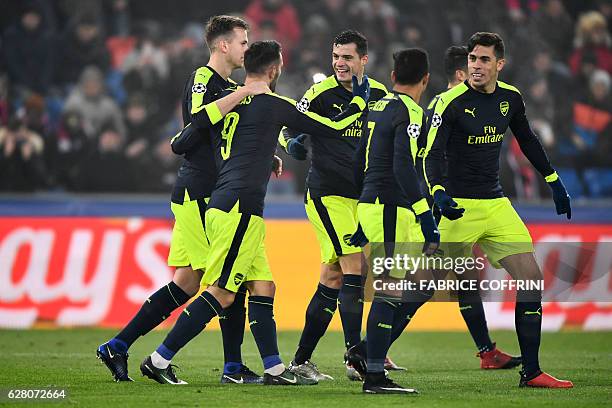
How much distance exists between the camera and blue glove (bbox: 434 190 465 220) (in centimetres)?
762

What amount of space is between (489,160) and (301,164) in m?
6.95

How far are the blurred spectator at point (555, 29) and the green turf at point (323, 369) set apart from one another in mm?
5821

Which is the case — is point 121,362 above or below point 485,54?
below

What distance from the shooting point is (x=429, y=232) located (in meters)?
7.00

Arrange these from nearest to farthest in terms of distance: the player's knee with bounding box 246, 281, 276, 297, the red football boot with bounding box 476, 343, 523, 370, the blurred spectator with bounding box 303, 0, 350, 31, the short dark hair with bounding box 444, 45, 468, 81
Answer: the player's knee with bounding box 246, 281, 276, 297 < the red football boot with bounding box 476, 343, 523, 370 < the short dark hair with bounding box 444, 45, 468, 81 < the blurred spectator with bounding box 303, 0, 350, 31

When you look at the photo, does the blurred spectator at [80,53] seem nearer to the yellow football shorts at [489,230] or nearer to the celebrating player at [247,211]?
the celebrating player at [247,211]

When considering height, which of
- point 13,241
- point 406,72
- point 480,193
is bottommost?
point 13,241

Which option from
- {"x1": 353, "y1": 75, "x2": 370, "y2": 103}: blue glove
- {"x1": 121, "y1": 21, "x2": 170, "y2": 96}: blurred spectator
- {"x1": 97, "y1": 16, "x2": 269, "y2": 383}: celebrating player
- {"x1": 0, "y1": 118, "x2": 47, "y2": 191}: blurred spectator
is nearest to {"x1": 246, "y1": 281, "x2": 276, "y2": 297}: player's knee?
{"x1": 97, "y1": 16, "x2": 269, "y2": 383}: celebrating player

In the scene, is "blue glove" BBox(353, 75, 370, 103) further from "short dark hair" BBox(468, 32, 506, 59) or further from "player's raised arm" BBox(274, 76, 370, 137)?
"short dark hair" BBox(468, 32, 506, 59)

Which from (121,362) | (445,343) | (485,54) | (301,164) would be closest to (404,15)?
(301,164)

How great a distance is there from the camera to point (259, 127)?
24.5 feet

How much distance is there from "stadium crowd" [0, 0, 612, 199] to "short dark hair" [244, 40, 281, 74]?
743cm

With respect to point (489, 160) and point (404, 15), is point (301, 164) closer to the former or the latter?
point (404, 15)

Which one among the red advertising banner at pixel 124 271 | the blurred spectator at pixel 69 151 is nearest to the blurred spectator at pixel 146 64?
the blurred spectator at pixel 69 151
